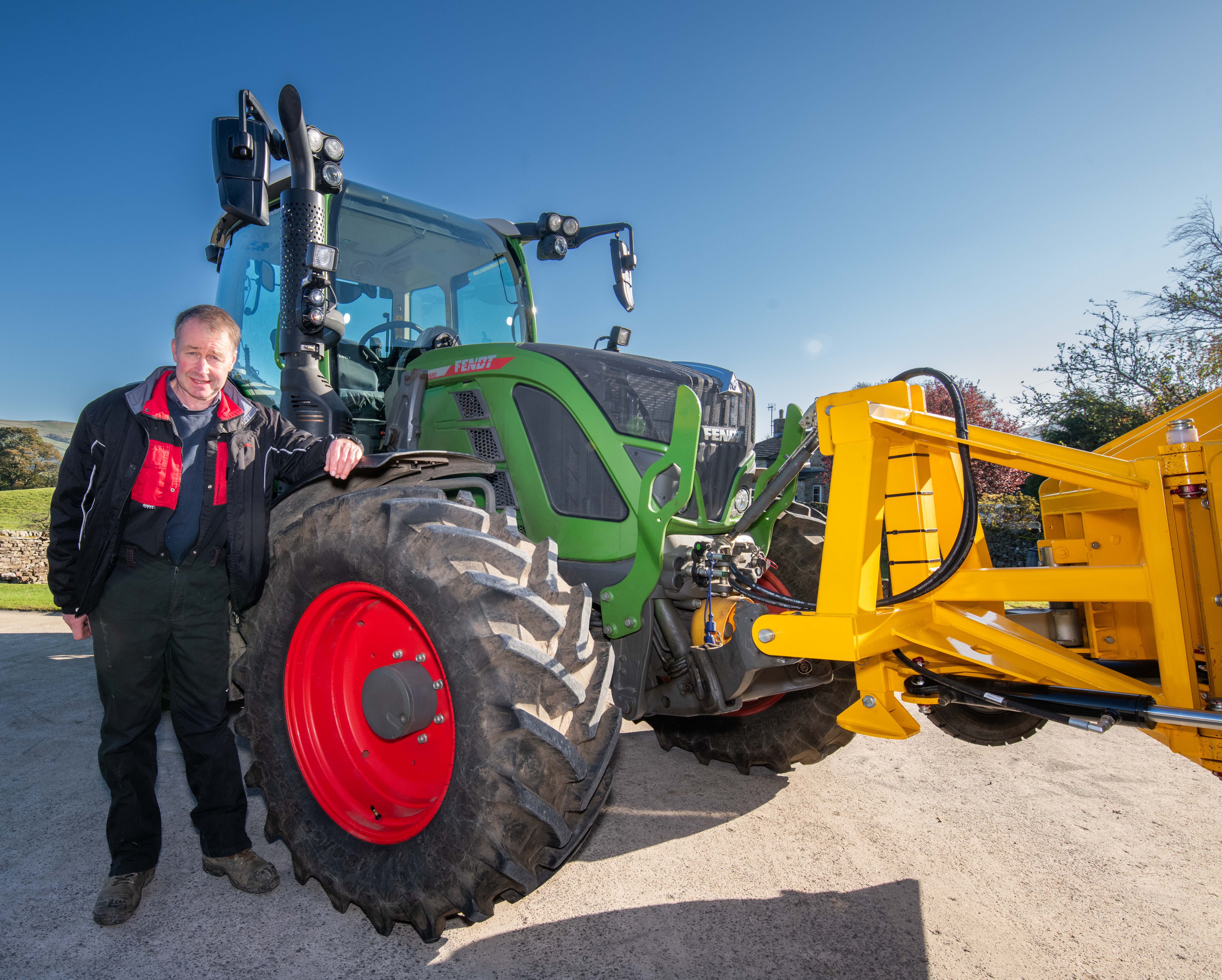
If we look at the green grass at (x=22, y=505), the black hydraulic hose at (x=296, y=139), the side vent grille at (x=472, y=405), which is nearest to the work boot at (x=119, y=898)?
the side vent grille at (x=472, y=405)

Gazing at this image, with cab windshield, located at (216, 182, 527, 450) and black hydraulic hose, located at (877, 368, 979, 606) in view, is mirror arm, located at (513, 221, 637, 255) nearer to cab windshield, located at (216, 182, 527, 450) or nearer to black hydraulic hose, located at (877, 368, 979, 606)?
cab windshield, located at (216, 182, 527, 450)

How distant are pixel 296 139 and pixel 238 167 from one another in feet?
2.14

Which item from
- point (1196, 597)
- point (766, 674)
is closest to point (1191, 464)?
point (1196, 597)

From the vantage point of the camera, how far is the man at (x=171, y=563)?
7.92 ft

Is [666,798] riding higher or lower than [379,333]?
lower

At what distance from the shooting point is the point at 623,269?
423 centimetres

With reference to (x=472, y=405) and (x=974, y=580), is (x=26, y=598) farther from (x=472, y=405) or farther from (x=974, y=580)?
(x=974, y=580)

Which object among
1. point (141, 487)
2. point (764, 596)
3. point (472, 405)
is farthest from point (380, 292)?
point (764, 596)

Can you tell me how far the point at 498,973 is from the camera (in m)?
2.11

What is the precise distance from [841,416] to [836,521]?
30cm

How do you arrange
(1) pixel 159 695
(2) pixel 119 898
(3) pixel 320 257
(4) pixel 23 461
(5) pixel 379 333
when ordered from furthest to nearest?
(4) pixel 23 461, (5) pixel 379 333, (3) pixel 320 257, (1) pixel 159 695, (2) pixel 119 898

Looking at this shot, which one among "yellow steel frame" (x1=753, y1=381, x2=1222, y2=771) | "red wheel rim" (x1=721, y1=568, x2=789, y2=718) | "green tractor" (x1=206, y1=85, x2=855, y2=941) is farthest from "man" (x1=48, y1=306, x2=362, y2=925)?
"red wheel rim" (x1=721, y1=568, x2=789, y2=718)

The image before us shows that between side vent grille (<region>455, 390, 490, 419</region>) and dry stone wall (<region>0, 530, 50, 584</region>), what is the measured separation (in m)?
12.5

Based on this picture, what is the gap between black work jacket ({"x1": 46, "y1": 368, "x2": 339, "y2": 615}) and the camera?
2400 millimetres
